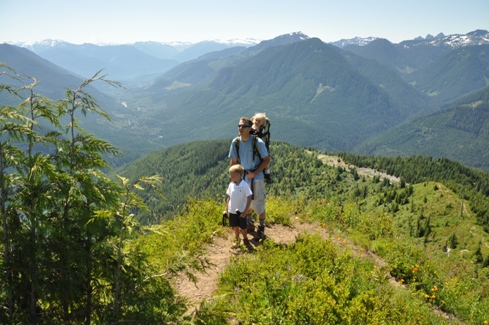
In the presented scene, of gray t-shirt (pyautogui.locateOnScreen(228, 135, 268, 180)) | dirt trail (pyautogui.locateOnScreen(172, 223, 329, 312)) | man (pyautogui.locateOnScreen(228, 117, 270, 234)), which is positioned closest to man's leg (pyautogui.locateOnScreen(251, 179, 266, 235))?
man (pyautogui.locateOnScreen(228, 117, 270, 234))

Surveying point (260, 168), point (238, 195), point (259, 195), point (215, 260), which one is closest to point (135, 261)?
point (238, 195)

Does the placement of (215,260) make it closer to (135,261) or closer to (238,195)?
(238,195)

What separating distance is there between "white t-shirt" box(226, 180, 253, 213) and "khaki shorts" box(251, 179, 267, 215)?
71 cm

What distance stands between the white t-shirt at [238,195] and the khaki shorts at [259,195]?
0.71 meters

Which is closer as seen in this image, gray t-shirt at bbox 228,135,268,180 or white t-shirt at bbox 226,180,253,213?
white t-shirt at bbox 226,180,253,213

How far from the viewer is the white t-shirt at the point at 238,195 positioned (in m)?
8.15

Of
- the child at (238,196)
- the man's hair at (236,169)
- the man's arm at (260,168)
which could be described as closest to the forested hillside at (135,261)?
the child at (238,196)

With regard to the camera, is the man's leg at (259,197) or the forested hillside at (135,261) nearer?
the forested hillside at (135,261)

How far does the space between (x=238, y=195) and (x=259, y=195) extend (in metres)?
1.07

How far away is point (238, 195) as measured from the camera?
822 centimetres

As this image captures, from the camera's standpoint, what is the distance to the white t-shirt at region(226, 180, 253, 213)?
26.7ft

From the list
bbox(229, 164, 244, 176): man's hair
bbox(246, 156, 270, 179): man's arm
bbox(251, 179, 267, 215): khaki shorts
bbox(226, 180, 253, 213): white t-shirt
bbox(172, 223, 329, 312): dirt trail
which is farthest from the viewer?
bbox(251, 179, 267, 215): khaki shorts

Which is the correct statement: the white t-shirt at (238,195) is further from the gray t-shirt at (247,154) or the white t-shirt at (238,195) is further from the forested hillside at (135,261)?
the forested hillside at (135,261)

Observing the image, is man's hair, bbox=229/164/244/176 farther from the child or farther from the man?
the man
